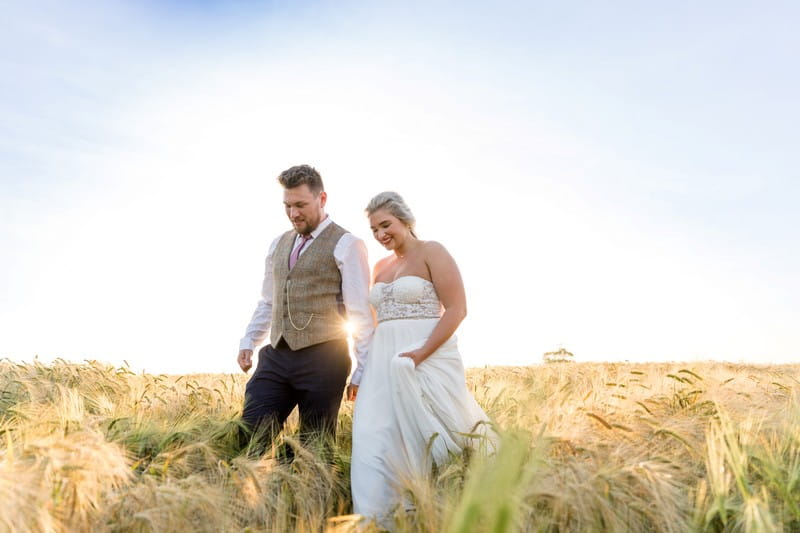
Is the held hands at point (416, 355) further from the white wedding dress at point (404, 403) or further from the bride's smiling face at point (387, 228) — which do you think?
the bride's smiling face at point (387, 228)

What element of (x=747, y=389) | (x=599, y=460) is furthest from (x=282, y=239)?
(x=747, y=389)

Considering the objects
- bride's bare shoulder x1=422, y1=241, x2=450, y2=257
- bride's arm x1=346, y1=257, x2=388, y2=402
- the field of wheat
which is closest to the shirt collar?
bride's arm x1=346, y1=257, x2=388, y2=402

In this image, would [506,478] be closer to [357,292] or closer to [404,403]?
[404,403]

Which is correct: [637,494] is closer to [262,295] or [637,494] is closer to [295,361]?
[295,361]

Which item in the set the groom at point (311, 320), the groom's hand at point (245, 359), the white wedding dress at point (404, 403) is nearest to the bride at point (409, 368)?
the white wedding dress at point (404, 403)

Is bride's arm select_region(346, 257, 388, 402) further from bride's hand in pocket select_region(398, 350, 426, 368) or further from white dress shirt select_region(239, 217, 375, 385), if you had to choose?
bride's hand in pocket select_region(398, 350, 426, 368)

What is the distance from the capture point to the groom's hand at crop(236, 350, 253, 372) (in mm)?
4668

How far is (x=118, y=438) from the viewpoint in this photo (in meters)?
3.76

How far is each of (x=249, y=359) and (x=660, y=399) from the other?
2823 mm

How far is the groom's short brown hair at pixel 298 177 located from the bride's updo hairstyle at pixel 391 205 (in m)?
0.42

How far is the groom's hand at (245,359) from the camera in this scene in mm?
4668

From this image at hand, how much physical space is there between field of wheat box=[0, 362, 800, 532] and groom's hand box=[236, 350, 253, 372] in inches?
25.3

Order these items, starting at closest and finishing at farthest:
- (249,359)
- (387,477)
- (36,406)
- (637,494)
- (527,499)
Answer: (527,499)
(637,494)
(387,477)
(36,406)
(249,359)

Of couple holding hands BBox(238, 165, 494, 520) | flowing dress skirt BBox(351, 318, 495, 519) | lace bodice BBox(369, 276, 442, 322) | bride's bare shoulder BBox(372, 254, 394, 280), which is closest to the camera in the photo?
flowing dress skirt BBox(351, 318, 495, 519)
